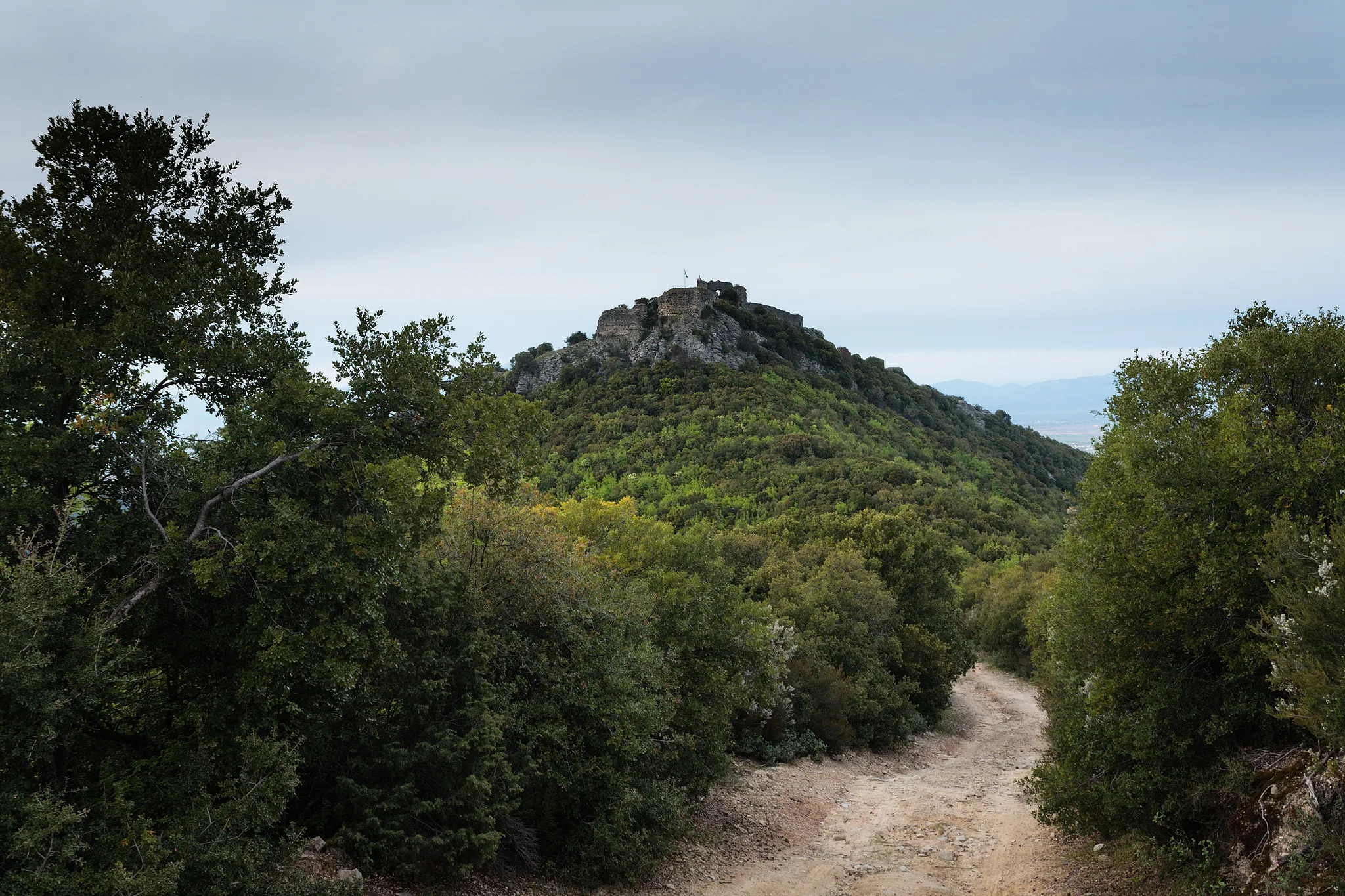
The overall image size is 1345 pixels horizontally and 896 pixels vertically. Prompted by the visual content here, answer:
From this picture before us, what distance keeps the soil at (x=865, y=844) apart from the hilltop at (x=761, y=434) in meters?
19.8

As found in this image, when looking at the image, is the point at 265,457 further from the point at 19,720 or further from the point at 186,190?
the point at 186,190

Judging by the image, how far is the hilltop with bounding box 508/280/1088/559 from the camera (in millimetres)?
47625

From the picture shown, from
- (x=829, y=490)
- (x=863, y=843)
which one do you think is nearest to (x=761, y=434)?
(x=829, y=490)

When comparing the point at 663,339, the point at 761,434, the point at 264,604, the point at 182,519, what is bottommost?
the point at 264,604

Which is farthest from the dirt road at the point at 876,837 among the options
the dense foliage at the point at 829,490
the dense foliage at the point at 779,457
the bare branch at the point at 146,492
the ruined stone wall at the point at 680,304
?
the ruined stone wall at the point at 680,304

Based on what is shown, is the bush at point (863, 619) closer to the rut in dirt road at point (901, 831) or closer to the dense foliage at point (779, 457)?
the rut in dirt road at point (901, 831)

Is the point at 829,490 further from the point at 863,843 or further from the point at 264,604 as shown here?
the point at 264,604

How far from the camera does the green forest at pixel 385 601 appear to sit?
25.8 feet

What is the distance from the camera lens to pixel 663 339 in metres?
73.0

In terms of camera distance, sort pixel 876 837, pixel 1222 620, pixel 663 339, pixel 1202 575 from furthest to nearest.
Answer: pixel 663 339, pixel 876 837, pixel 1222 620, pixel 1202 575

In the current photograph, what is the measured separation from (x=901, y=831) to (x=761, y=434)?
42468mm

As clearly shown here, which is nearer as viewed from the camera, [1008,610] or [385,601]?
[385,601]

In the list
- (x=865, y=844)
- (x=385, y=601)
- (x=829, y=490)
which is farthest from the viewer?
(x=829, y=490)

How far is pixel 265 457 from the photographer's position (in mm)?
8875
